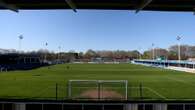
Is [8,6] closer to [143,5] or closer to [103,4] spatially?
[103,4]

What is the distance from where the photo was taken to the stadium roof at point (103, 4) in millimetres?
11648

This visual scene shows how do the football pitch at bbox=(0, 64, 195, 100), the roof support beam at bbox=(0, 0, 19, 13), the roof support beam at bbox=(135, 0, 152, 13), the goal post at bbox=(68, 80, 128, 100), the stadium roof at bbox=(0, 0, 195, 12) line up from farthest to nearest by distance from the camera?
the football pitch at bbox=(0, 64, 195, 100) → the goal post at bbox=(68, 80, 128, 100) → the stadium roof at bbox=(0, 0, 195, 12) → the roof support beam at bbox=(0, 0, 19, 13) → the roof support beam at bbox=(135, 0, 152, 13)

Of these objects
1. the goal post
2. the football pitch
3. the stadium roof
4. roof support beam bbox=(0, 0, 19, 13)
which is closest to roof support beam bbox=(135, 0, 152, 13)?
the stadium roof

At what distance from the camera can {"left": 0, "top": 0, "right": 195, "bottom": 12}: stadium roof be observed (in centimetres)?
1165

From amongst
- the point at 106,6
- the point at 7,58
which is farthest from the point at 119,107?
the point at 7,58

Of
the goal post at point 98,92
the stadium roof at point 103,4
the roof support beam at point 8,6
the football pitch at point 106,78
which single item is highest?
the stadium roof at point 103,4

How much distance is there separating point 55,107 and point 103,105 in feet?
6.40

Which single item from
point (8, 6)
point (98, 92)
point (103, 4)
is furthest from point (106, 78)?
point (8, 6)

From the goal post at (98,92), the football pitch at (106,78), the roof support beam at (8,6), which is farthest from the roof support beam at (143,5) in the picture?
the football pitch at (106,78)

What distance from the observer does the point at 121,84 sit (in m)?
41.8

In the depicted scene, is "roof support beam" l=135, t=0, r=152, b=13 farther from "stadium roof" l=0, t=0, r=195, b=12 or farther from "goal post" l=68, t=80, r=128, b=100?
"goal post" l=68, t=80, r=128, b=100

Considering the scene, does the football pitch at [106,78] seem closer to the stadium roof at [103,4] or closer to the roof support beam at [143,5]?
the stadium roof at [103,4]

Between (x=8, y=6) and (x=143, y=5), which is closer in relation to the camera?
(x=143, y=5)

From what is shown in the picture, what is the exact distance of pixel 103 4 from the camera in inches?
470
